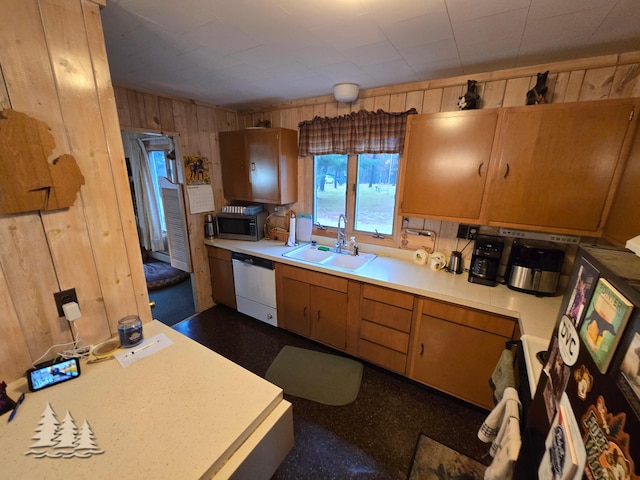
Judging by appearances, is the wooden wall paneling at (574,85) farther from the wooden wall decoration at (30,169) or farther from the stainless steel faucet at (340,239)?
the wooden wall decoration at (30,169)

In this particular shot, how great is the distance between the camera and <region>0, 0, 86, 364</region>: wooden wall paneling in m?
0.88

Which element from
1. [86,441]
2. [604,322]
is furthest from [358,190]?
[86,441]

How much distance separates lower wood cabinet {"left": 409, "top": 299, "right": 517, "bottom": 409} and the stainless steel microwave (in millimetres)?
1921

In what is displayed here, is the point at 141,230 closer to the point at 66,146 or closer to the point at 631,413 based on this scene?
the point at 66,146

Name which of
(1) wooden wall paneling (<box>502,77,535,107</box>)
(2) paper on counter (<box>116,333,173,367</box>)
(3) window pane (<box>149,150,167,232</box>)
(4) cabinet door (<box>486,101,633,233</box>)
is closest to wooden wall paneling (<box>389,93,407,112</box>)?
(1) wooden wall paneling (<box>502,77,535,107</box>)

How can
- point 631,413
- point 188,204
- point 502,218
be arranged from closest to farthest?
point 631,413
point 502,218
point 188,204

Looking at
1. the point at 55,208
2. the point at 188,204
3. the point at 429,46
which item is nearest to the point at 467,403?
the point at 429,46

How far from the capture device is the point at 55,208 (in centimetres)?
100

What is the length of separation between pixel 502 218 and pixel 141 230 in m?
5.06

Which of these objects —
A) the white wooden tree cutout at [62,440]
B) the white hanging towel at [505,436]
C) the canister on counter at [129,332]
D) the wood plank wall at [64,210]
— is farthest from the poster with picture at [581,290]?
the wood plank wall at [64,210]

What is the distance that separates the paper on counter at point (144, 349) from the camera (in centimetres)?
109

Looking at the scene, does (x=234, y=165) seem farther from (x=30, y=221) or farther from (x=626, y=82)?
(x=626, y=82)

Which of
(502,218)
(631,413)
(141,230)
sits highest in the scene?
(502,218)

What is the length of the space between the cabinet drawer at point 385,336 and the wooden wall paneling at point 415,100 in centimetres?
180
